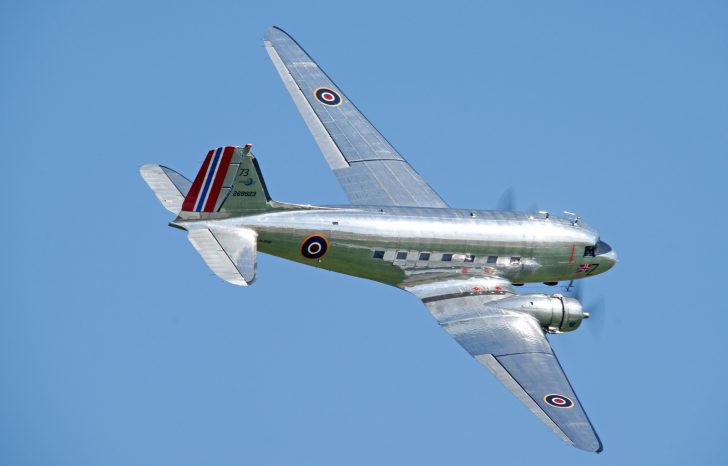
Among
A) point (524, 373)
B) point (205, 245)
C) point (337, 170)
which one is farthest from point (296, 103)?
point (524, 373)

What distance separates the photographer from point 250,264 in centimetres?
4934

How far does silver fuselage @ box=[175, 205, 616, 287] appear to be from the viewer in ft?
174

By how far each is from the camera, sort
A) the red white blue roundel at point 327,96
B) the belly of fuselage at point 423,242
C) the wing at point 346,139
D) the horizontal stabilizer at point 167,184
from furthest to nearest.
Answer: the red white blue roundel at point 327,96 < the wing at point 346,139 < the belly of fuselage at point 423,242 < the horizontal stabilizer at point 167,184

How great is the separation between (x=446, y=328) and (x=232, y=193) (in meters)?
10.3

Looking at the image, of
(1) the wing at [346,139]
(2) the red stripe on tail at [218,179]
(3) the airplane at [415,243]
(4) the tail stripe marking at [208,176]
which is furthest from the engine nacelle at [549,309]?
(4) the tail stripe marking at [208,176]

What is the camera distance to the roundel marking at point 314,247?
2103 inches

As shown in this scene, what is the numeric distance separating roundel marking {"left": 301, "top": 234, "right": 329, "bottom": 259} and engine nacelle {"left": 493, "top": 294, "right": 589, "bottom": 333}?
7550 mm

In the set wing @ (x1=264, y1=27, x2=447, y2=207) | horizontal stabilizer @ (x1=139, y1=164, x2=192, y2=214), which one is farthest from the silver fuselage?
wing @ (x1=264, y1=27, x2=447, y2=207)

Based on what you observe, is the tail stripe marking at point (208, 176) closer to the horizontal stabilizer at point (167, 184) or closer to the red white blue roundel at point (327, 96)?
the horizontal stabilizer at point (167, 184)

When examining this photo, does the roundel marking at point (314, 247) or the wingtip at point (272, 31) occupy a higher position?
the wingtip at point (272, 31)

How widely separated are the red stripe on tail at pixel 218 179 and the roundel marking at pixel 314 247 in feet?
13.8

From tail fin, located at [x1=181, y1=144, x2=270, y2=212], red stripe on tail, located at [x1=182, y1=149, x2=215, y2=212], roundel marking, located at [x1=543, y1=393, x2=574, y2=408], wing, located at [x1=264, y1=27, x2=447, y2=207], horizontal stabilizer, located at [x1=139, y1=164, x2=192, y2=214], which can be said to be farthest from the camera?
wing, located at [x1=264, y1=27, x2=447, y2=207]

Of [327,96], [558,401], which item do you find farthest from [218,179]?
[558,401]

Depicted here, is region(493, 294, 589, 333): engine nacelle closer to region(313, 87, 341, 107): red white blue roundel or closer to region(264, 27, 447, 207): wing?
region(264, 27, 447, 207): wing
